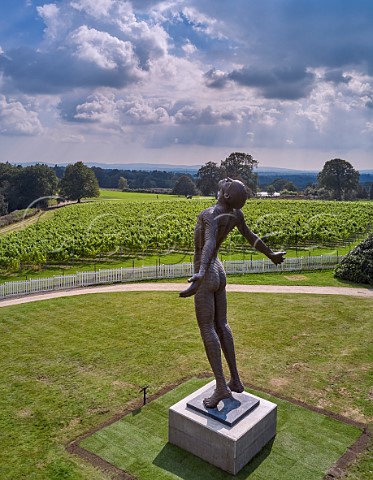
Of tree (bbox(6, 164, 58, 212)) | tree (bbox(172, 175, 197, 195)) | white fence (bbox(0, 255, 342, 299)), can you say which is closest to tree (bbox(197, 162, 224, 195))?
tree (bbox(172, 175, 197, 195))

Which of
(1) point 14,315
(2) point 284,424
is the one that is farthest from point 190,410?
(1) point 14,315

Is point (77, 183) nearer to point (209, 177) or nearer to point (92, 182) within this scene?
point (92, 182)

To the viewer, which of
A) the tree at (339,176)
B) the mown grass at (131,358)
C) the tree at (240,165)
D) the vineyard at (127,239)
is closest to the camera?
the mown grass at (131,358)

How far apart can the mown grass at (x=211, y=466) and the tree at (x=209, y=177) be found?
95.4 meters

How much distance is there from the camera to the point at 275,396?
11.2 metres

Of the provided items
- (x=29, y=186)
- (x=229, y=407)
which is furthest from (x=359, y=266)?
(x=29, y=186)

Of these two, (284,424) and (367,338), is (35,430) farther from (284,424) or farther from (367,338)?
(367,338)

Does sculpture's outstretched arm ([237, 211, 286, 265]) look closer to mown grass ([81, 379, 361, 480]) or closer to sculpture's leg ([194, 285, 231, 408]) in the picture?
sculpture's leg ([194, 285, 231, 408])

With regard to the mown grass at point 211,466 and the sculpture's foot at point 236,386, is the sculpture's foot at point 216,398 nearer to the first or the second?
the sculpture's foot at point 236,386

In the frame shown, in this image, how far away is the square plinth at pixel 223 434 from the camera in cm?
823

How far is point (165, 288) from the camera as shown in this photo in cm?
2225

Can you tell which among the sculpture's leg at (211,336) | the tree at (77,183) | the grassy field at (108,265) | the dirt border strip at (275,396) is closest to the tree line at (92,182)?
the tree at (77,183)

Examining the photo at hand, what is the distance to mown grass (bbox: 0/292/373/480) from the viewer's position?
9.75 m

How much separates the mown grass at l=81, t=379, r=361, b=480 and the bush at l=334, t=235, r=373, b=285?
1486cm
